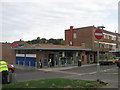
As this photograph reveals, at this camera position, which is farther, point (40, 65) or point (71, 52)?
point (71, 52)

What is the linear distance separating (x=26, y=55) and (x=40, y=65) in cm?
466

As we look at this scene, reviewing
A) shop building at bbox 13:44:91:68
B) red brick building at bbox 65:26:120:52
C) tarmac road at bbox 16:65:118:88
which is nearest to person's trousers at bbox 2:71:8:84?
tarmac road at bbox 16:65:118:88

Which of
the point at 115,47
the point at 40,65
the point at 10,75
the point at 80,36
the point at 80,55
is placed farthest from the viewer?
the point at 115,47

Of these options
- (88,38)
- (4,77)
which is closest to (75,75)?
(4,77)

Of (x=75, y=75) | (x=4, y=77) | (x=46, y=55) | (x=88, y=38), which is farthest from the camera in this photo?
(x=88, y=38)

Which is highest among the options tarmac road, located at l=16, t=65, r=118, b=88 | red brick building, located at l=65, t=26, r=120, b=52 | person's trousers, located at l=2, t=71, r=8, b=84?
red brick building, located at l=65, t=26, r=120, b=52

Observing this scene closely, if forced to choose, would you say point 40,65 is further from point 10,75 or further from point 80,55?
point 10,75

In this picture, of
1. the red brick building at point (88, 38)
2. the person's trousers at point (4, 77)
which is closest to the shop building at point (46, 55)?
the red brick building at point (88, 38)

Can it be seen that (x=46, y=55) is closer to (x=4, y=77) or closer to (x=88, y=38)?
(x=88, y=38)

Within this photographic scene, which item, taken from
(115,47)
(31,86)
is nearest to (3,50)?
(31,86)

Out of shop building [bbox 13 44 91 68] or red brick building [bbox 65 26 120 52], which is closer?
shop building [bbox 13 44 91 68]

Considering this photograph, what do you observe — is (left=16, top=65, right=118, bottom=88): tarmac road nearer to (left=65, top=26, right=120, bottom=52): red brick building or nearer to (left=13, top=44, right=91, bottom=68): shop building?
(left=13, top=44, right=91, bottom=68): shop building

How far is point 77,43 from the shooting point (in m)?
42.6

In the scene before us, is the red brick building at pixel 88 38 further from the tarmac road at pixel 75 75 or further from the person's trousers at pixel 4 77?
the person's trousers at pixel 4 77
